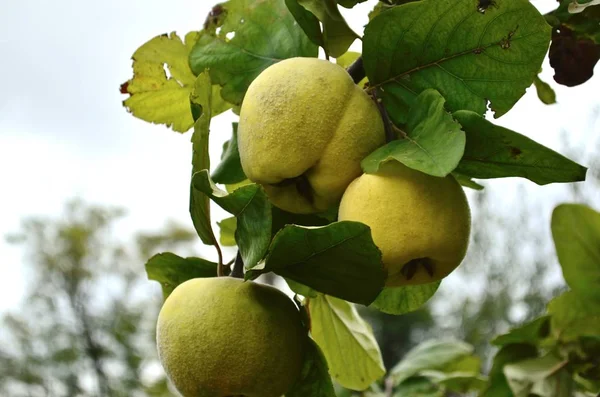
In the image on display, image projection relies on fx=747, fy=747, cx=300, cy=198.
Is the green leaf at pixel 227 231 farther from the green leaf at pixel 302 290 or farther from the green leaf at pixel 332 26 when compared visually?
the green leaf at pixel 332 26

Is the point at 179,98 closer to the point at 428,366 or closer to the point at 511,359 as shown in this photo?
the point at 511,359

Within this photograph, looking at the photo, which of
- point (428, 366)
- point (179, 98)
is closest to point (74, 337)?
point (428, 366)

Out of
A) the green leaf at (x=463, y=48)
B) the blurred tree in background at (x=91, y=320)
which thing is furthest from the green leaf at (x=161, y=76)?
the blurred tree in background at (x=91, y=320)

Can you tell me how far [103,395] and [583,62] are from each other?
322 inches

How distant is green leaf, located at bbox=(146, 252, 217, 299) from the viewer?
2.28ft

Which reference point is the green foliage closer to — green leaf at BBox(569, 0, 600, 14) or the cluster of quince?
the cluster of quince

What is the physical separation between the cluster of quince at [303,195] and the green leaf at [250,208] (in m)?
0.03

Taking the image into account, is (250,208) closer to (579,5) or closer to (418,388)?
(579,5)

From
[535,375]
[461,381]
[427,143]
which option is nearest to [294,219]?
[427,143]

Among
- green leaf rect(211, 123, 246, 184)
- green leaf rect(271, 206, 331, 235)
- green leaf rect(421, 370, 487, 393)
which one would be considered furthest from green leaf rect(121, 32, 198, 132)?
green leaf rect(421, 370, 487, 393)

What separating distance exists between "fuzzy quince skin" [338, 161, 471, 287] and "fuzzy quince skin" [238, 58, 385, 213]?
0.03 meters

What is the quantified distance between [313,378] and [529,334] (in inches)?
20.3

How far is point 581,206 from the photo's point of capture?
0.88 m

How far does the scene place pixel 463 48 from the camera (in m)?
0.59
